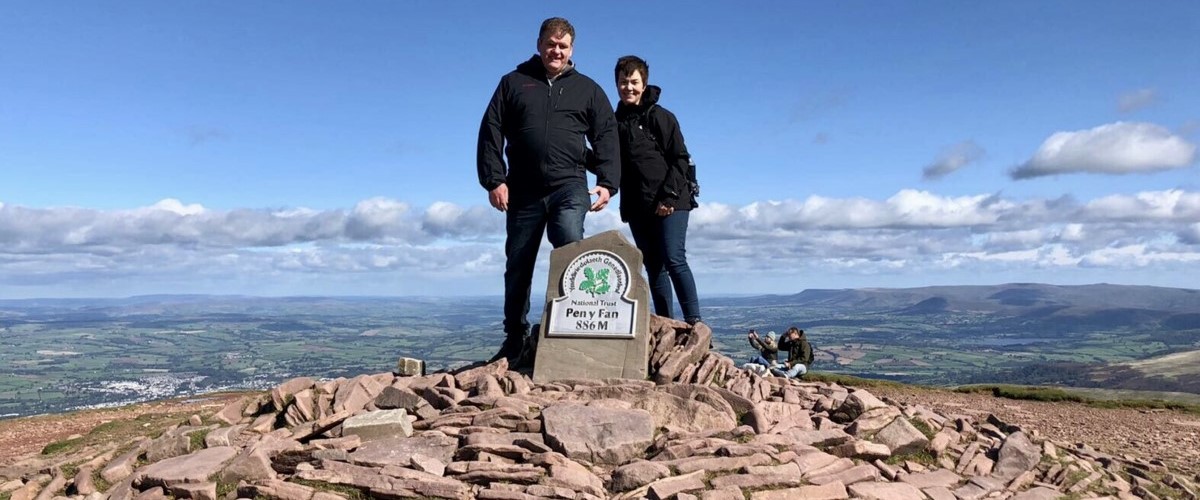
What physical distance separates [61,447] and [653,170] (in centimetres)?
1201

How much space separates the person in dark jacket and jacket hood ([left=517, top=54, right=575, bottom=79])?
79 cm

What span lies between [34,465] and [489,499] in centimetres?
786

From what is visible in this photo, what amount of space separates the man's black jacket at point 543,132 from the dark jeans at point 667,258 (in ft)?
3.16

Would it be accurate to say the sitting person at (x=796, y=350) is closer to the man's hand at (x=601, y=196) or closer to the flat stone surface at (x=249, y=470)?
the man's hand at (x=601, y=196)

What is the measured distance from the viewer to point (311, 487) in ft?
22.9

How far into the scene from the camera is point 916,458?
8.23 m

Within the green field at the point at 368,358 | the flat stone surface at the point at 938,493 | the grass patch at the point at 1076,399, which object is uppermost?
the flat stone surface at the point at 938,493

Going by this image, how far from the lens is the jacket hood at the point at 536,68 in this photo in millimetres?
10148

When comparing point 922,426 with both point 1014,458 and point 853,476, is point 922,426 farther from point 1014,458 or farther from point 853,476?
point 853,476

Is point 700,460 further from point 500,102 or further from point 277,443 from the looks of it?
point 500,102

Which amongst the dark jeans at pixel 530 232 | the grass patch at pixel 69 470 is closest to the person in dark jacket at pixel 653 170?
the dark jeans at pixel 530 232

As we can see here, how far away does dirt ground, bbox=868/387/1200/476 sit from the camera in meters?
11.9

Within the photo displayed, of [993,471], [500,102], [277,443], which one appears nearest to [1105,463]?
[993,471]

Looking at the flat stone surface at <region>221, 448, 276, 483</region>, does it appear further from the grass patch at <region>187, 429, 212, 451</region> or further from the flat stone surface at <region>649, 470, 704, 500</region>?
the flat stone surface at <region>649, 470, 704, 500</region>
